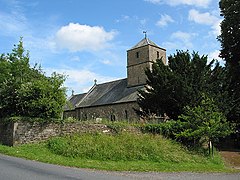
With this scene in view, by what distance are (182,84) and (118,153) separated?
1059 centimetres

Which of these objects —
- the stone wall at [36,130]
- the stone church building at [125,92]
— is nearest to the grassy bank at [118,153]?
the stone wall at [36,130]

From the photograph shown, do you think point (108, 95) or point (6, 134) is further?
point (108, 95)

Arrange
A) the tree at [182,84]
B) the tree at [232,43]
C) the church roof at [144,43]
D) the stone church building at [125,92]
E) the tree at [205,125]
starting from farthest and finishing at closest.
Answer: the church roof at [144,43] < the stone church building at [125,92] < the tree at [232,43] < the tree at [182,84] < the tree at [205,125]

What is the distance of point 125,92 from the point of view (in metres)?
45.0

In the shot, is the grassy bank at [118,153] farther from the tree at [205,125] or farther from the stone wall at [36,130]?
the tree at [205,125]

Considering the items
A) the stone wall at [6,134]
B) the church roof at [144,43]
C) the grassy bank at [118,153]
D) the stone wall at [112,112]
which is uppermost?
the church roof at [144,43]

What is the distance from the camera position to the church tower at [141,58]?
1770 inches

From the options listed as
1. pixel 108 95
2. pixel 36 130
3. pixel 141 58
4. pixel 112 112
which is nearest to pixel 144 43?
pixel 141 58

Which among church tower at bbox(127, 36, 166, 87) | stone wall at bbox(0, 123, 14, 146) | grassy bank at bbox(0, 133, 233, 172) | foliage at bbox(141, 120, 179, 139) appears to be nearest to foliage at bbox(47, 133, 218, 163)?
grassy bank at bbox(0, 133, 233, 172)

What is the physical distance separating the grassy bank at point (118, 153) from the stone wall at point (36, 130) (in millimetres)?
659

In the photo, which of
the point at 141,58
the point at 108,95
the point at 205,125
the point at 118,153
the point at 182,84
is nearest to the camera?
the point at 118,153

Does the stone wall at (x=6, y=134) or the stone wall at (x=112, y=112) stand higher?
the stone wall at (x=112, y=112)

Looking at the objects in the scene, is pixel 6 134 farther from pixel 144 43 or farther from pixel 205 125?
pixel 144 43

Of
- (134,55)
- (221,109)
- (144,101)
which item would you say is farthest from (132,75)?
(221,109)
